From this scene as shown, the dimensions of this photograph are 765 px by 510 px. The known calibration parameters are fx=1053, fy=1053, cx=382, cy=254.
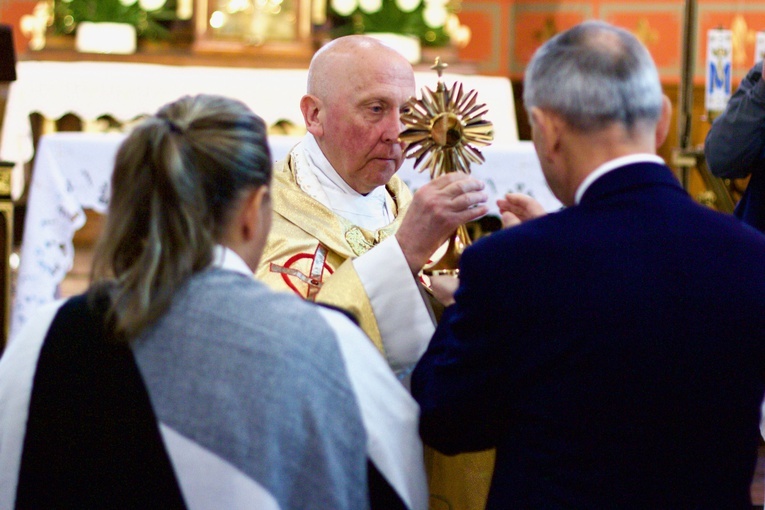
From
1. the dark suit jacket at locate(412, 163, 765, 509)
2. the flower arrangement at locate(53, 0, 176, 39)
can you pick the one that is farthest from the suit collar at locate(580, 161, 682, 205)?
the flower arrangement at locate(53, 0, 176, 39)

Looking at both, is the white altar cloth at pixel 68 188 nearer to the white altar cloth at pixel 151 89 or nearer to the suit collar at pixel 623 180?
the white altar cloth at pixel 151 89

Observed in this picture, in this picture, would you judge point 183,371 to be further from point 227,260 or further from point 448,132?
point 448,132

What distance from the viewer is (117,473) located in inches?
58.4

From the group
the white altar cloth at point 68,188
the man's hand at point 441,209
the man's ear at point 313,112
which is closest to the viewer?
the man's hand at point 441,209

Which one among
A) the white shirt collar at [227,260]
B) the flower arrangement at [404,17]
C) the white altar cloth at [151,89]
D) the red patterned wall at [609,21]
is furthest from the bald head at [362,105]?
the red patterned wall at [609,21]

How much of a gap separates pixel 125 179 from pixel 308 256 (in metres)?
1.14

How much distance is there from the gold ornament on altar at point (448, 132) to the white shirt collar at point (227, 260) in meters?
0.70

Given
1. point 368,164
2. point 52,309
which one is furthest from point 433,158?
point 52,309

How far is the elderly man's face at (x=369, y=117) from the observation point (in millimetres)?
2641

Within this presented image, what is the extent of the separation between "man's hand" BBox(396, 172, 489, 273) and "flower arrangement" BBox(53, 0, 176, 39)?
5.61m

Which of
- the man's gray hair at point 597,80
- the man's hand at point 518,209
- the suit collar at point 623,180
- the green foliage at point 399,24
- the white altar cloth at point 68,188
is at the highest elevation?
the green foliage at point 399,24

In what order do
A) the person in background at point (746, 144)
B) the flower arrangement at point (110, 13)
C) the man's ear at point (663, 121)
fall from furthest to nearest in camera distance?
the flower arrangement at point (110, 13) → the person in background at point (746, 144) → the man's ear at point (663, 121)

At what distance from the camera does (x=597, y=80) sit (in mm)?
1541

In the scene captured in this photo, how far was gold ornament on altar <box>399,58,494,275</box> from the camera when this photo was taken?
215 centimetres
